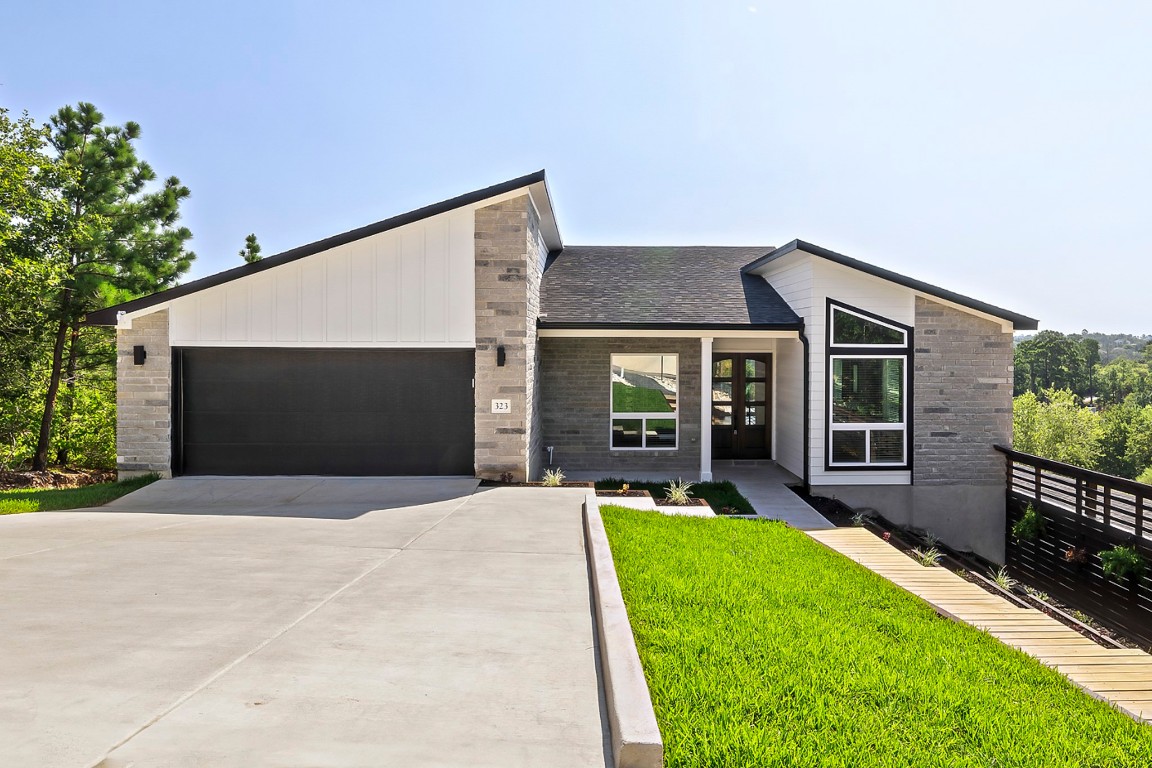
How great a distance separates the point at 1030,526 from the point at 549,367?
8.23 meters

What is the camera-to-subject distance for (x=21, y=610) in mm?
4273

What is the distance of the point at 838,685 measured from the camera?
11.5 feet

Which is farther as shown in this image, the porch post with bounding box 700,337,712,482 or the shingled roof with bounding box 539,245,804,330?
the shingled roof with bounding box 539,245,804,330

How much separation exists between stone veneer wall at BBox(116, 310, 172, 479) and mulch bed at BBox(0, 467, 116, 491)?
11.1 ft

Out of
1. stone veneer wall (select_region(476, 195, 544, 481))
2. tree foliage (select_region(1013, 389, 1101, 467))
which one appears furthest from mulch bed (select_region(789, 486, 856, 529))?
tree foliage (select_region(1013, 389, 1101, 467))

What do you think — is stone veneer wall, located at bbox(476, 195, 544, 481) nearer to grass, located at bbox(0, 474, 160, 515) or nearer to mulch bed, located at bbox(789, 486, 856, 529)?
mulch bed, located at bbox(789, 486, 856, 529)

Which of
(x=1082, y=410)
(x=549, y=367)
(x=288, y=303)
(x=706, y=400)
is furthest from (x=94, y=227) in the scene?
(x=1082, y=410)

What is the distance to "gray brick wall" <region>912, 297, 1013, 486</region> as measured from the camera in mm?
11227

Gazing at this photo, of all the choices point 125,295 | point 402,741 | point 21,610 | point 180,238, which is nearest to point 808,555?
point 402,741

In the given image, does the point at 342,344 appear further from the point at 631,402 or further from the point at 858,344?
the point at 858,344

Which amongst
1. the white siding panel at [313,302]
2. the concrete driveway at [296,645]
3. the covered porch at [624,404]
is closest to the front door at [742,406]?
the covered porch at [624,404]

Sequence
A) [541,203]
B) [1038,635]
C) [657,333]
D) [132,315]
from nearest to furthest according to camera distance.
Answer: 1. [1038,635]
2. [132,315]
3. [541,203]
4. [657,333]

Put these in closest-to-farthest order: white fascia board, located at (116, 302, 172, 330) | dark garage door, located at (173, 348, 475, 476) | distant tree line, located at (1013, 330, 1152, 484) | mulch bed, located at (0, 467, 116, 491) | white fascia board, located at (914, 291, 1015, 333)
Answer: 1. white fascia board, located at (116, 302, 172, 330)
2. dark garage door, located at (173, 348, 475, 476)
3. white fascia board, located at (914, 291, 1015, 333)
4. mulch bed, located at (0, 467, 116, 491)
5. distant tree line, located at (1013, 330, 1152, 484)

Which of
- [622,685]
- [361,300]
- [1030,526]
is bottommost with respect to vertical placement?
[1030,526]
